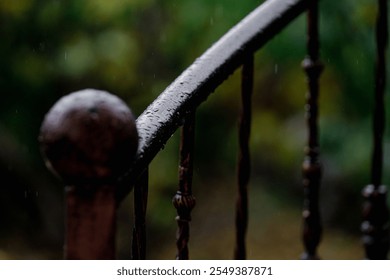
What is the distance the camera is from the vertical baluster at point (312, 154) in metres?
1.64

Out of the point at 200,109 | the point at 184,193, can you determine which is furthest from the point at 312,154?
the point at 200,109

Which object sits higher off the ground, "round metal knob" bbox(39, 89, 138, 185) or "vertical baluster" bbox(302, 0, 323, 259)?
"vertical baluster" bbox(302, 0, 323, 259)

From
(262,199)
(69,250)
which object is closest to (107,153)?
(69,250)

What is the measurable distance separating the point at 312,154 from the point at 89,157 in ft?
3.05

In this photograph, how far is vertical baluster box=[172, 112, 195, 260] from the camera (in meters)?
1.38

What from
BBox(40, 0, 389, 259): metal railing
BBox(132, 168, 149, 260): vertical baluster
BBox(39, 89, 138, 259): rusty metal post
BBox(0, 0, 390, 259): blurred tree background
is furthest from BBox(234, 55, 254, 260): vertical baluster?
BBox(0, 0, 390, 259): blurred tree background

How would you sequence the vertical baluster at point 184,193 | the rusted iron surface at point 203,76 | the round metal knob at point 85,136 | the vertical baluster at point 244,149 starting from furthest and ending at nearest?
the vertical baluster at point 244,149, the vertical baluster at point 184,193, the rusted iron surface at point 203,76, the round metal knob at point 85,136

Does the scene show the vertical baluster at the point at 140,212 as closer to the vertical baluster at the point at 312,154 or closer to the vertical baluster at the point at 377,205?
the vertical baluster at the point at 312,154

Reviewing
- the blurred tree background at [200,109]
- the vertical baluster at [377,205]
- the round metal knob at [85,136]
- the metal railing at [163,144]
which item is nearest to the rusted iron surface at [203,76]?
the metal railing at [163,144]

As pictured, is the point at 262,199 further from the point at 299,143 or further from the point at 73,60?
the point at 73,60

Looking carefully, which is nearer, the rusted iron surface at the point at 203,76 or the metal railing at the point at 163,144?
the metal railing at the point at 163,144

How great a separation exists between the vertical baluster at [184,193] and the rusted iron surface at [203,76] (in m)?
0.08

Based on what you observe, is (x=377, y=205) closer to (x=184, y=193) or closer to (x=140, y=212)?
(x=184, y=193)

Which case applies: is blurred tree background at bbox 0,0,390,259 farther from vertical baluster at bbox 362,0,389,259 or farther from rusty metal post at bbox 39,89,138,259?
rusty metal post at bbox 39,89,138,259
